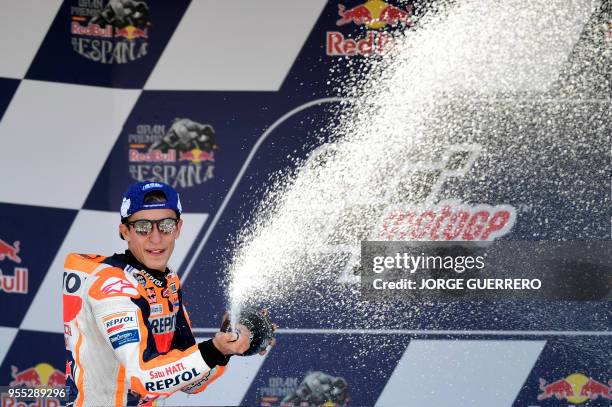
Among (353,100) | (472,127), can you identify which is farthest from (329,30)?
(472,127)

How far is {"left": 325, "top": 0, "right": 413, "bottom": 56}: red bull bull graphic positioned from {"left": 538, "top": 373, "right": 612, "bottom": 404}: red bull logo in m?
1.51

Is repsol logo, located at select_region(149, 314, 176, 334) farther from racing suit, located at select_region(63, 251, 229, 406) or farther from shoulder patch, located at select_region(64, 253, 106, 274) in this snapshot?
shoulder patch, located at select_region(64, 253, 106, 274)

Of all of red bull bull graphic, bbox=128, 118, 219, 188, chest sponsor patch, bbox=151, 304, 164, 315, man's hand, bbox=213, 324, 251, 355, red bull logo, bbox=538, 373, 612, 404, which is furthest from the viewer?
red bull bull graphic, bbox=128, 118, 219, 188

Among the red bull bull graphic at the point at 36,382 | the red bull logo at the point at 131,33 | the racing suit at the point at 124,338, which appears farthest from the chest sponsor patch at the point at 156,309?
the red bull logo at the point at 131,33

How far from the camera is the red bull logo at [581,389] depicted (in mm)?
3682

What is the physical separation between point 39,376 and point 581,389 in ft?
7.24

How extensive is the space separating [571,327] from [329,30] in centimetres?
154

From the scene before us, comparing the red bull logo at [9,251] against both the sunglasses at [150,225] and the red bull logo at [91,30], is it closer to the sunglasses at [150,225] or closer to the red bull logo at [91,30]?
the red bull logo at [91,30]

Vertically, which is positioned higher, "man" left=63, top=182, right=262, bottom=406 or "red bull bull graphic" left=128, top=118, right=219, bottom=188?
"red bull bull graphic" left=128, top=118, right=219, bottom=188

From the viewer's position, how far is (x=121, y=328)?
7.43ft

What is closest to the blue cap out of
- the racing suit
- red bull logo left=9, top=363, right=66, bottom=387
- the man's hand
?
the racing suit

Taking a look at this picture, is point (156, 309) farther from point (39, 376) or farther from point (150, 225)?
point (39, 376)

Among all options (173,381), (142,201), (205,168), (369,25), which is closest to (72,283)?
(142,201)

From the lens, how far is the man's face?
2443 millimetres
